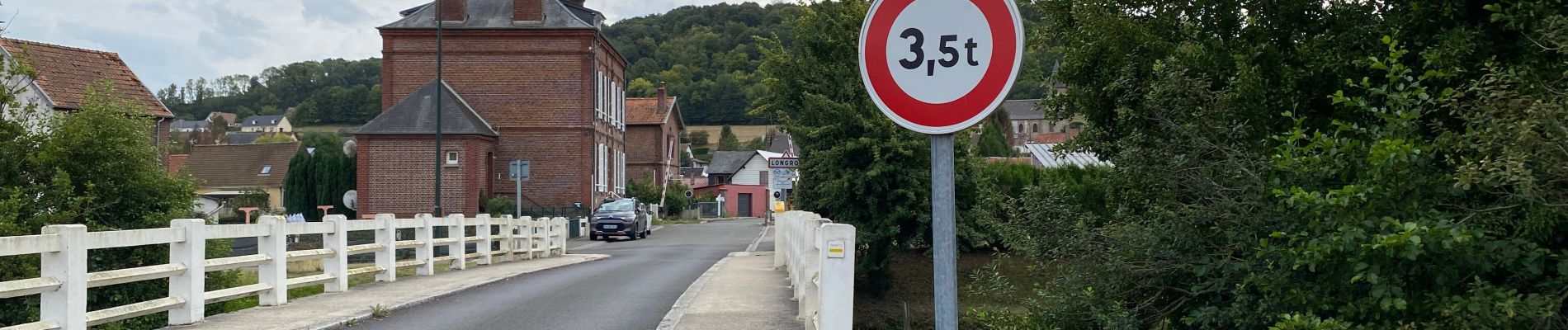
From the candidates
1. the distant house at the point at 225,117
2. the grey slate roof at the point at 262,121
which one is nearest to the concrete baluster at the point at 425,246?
the distant house at the point at 225,117

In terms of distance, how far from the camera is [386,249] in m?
15.3

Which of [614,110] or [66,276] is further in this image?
[614,110]

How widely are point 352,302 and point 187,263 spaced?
2383 mm

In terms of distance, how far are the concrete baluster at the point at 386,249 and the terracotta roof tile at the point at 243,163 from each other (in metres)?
71.0

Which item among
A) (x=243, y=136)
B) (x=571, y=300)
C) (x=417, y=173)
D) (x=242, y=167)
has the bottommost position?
(x=571, y=300)

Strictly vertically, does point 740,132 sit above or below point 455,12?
above

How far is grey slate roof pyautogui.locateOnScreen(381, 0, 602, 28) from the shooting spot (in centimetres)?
4538

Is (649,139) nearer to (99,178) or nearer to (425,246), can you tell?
(425,246)

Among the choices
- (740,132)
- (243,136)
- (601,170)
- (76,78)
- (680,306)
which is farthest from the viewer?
(243,136)

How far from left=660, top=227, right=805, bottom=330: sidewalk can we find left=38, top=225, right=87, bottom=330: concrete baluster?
4.47 meters

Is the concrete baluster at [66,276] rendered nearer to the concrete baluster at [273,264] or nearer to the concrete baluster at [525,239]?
the concrete baluster at [273,264]

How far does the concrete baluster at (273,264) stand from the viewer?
1171 cm

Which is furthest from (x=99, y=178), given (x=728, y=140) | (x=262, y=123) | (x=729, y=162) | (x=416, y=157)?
(x=262, y=123)

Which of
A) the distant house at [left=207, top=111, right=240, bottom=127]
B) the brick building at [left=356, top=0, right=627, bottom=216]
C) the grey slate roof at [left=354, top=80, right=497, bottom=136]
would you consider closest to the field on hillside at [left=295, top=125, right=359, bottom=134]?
the distant house at [left=207, top=111, right=240, bottom=127]
